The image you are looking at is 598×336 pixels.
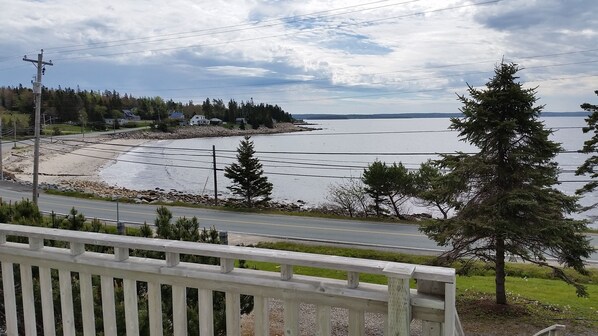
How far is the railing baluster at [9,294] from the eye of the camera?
2844 mm

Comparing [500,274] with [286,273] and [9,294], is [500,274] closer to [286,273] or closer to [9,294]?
[286,273]

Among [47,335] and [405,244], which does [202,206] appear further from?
[47,335]

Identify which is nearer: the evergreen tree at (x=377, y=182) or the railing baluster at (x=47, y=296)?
the railing baluster at (x=47, y=296)

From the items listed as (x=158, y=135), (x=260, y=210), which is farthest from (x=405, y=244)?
(x=158, y=135)

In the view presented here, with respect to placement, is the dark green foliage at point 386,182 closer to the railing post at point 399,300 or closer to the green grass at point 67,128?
the railing post at point 399,300

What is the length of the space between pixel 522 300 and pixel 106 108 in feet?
405

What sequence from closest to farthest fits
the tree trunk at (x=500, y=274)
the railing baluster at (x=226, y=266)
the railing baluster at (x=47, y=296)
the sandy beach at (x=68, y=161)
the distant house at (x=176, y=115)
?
the railing baluster at (x=226, y=266) → the railing baluster at (x=47, y=296) → the tree trunk at (x=500, y=274) → the sandy beach at (x=68, y=161) → the distant house at (x=176, y=115)

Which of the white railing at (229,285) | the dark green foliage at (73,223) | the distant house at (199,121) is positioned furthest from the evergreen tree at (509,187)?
the distant house at (199,121)

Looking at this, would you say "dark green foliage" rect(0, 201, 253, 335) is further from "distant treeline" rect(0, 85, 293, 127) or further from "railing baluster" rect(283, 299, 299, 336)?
"distant treeline" rect(0, 85, 293, 127)

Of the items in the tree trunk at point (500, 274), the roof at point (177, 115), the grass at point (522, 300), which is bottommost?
the grass at point (522, 300)

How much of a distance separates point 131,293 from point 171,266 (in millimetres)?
311

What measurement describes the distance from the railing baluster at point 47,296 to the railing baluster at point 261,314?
4.22 feet

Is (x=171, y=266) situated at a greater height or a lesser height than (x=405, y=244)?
greater

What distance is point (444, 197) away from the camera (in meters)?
11.1
